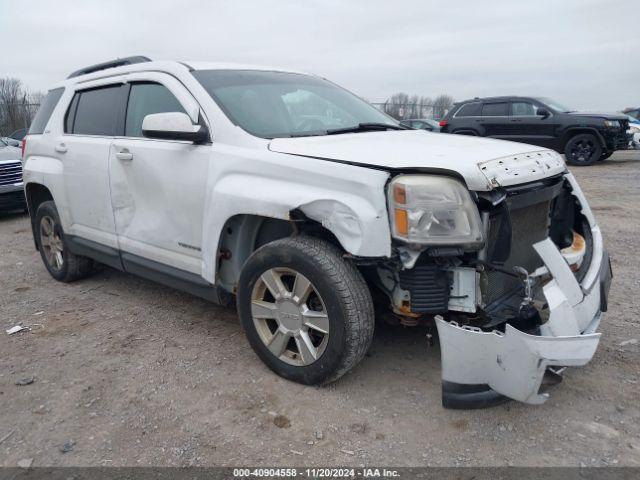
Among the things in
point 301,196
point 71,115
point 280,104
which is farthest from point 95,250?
point 301,196

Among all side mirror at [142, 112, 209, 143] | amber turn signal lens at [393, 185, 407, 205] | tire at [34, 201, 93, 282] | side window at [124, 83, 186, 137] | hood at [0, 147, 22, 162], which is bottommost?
tire at [34, 201, 93, 282]

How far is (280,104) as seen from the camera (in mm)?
3311

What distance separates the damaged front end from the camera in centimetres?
215

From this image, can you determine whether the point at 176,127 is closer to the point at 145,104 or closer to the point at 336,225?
the point at 145,104

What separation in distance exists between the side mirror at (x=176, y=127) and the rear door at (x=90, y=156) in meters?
0.93

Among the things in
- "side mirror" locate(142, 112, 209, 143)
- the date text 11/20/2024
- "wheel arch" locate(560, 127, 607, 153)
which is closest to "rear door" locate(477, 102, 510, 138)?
"wheel arch" locate(560, 127, 607, 153)

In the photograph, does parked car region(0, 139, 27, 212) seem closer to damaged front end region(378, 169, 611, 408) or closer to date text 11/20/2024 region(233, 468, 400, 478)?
date text 11/20/2024 region(233, 468, 400, 478)

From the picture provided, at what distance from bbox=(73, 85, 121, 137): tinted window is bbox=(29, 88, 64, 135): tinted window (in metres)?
0.50

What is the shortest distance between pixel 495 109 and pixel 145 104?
37.3ft

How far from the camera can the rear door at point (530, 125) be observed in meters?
12.4

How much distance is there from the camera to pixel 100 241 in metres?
3.98

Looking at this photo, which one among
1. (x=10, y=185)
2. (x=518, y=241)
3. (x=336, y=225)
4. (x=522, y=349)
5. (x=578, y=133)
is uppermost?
(x=336, y=225)

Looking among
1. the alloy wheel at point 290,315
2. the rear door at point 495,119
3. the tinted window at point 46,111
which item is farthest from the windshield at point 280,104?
the rear door at point 495,119

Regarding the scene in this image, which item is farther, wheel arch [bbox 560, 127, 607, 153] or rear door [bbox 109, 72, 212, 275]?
wheel arch [bbox 560, 127, 607, 153]
